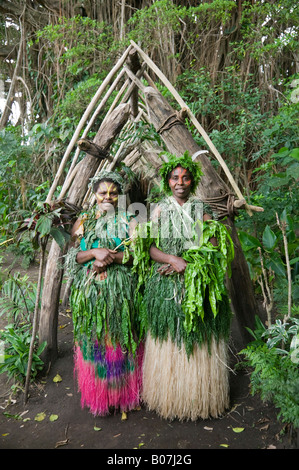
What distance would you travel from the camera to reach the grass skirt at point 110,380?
2143 millimetres

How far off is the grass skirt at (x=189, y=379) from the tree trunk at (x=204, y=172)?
555 millimetres

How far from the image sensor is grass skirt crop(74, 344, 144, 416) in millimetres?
2143

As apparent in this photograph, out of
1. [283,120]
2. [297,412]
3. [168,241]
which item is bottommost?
[297,412]

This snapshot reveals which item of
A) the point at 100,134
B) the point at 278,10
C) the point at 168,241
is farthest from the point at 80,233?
the point at 278,10

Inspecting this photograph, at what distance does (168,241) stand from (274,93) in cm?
383

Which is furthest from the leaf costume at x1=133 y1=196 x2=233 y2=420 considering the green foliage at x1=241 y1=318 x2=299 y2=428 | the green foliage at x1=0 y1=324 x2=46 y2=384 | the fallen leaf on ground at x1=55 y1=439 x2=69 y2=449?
the green foliage at x1=0 y1=324 x2=46 y2=384

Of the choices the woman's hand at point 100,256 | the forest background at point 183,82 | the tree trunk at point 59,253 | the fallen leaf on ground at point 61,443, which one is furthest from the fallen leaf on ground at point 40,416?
the woman's hand at point 100,256

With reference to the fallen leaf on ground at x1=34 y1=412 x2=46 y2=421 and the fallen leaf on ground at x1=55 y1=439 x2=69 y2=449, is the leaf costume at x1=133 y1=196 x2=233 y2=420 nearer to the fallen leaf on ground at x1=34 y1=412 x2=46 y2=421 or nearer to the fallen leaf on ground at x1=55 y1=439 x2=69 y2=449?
the fallen leaf on ground at x1=55 y1=439 x2=69 y2=449

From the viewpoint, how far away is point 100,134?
2621mm

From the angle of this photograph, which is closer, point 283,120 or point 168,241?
point 168,241

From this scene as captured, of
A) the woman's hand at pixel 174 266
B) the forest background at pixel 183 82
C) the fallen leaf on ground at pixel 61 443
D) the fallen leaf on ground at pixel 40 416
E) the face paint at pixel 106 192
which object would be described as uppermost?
→ the forest background at pixel 183 82

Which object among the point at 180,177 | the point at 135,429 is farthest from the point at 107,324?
the point at 180,177

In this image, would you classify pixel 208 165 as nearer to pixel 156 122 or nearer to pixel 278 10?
pixel 156 122

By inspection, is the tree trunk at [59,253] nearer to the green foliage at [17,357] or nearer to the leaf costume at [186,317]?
the green foliage at [17,357]
